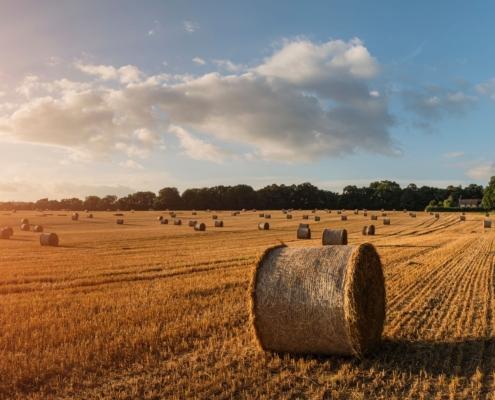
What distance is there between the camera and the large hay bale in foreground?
304 inches

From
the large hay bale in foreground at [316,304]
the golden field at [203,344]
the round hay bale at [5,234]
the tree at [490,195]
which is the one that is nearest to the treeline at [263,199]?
the tree at [490,195]

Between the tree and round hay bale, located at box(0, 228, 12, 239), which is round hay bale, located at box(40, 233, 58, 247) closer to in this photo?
round hay bale, located at box(0, 228, 12, 239)

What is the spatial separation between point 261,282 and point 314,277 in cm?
85

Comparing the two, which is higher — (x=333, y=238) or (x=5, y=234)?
(x=333, y=238)

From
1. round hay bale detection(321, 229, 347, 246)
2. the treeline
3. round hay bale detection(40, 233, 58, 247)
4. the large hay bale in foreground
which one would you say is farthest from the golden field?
the treeline

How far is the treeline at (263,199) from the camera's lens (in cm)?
9756

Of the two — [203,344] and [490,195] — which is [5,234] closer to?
[203,344]

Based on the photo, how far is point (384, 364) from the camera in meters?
7.51

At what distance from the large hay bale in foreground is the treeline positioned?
89.1 meters

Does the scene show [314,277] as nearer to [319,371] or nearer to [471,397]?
[319,371]

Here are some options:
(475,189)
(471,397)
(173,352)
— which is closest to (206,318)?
(173,352)

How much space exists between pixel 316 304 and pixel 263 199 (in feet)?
318

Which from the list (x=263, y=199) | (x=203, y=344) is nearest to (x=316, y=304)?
(x=203, y=344)

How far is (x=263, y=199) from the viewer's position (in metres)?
105
